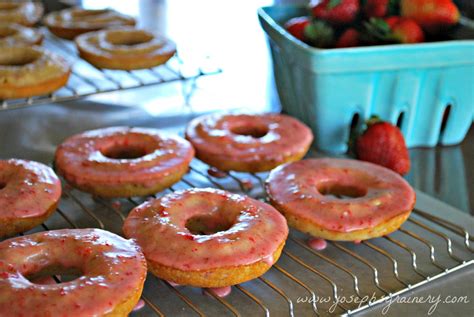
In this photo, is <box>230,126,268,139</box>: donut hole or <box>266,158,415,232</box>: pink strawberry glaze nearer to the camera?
<box>266,158,415,232</box>: pink strawberry glaze

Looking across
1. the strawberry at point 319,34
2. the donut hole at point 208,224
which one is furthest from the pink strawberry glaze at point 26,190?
the strawberry at point 319,34

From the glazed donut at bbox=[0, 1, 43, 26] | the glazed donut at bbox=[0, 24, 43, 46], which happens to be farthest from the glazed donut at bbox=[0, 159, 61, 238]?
the glazed donut at bbox=[0, 1, 43, 26]

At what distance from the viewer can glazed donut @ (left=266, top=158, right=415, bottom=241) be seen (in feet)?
4.53

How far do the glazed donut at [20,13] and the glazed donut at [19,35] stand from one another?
134 mm

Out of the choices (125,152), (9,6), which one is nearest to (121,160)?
(125,152)

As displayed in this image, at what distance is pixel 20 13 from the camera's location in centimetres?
240

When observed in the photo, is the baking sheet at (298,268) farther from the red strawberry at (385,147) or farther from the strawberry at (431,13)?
the strawberry at (431,13)

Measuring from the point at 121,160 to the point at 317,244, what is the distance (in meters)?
0.47

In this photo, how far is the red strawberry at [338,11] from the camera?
1.87 meters

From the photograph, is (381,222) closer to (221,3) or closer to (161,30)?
(161,30)

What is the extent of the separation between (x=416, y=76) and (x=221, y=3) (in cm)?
172

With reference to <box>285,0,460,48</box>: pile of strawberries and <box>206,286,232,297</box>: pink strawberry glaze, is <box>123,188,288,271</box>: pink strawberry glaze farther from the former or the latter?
<box>285,0,460,48</box>: pile of strawberries

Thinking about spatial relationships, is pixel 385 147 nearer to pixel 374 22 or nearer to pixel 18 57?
pixel 374 22

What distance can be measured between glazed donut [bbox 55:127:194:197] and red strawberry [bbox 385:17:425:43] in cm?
62
